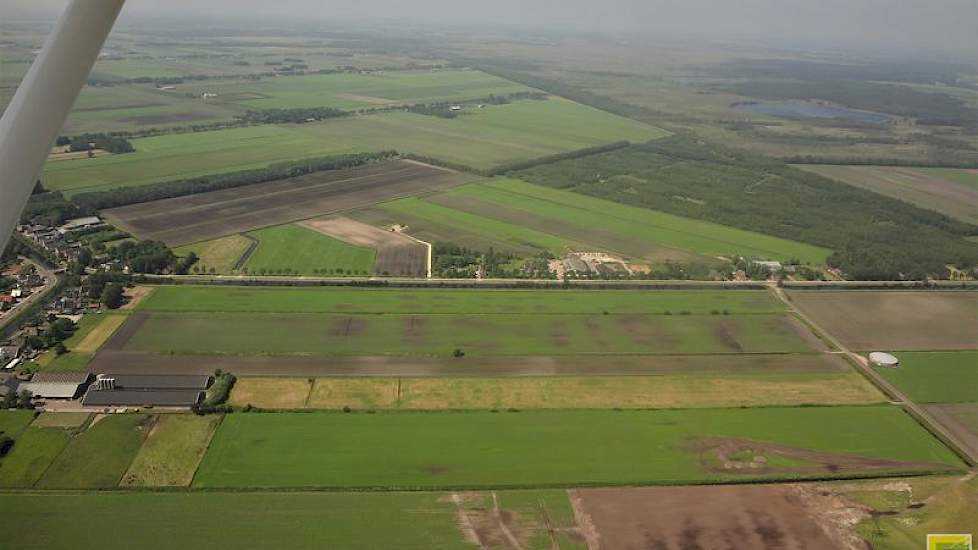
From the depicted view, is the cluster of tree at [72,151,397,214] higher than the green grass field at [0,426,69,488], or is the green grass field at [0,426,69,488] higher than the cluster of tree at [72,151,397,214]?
the cluster of tree at [72,151,397,214]

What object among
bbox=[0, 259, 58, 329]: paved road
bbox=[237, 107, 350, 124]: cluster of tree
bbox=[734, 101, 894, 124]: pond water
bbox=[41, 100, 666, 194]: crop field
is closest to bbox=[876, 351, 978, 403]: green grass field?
bbox=[0, 259, 58, 329]: paved road

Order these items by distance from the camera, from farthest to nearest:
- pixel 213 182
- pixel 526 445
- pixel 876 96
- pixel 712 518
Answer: pixel 876 96
pixel 213 182
pixel 526 445
pixel 712 518

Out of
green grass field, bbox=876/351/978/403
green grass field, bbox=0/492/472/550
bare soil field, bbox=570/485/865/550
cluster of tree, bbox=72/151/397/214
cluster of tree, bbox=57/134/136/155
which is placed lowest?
green grass field, bbox=0/492/472/550

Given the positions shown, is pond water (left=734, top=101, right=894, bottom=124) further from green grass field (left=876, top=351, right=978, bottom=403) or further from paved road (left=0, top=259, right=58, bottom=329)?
paved road (left=0, top=259, right=58, bottom=329)

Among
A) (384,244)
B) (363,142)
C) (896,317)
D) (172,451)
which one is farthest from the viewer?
(363,142)

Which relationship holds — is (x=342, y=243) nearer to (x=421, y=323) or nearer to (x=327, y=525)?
(x=421, y=323)

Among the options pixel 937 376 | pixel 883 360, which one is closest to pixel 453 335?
pixel 883 360

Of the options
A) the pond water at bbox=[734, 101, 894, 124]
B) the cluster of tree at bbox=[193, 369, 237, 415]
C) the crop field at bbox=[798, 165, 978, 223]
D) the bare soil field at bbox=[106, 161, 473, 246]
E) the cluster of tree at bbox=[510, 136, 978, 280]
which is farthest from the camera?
the pond water at bbox=[734, 101, 894, 124]

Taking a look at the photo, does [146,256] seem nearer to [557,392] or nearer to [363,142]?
[557,392]
